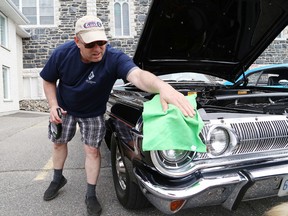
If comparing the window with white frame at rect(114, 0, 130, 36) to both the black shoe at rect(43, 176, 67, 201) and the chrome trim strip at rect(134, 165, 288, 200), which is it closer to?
the black shoe at rect(43, 176, 67, 201)

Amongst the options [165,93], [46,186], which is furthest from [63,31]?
[165,93]

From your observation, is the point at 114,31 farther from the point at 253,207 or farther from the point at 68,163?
the point at 253,207

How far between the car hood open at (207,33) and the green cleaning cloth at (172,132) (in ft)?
5.16

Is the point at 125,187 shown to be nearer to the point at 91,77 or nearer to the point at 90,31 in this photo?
the point at 91,77

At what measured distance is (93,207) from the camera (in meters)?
2.72

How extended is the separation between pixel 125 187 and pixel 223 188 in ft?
3.47

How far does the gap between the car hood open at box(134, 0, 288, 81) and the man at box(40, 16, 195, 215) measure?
82 cm

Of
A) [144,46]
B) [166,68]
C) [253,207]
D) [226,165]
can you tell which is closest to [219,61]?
[166,68]

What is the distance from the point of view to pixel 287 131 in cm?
217

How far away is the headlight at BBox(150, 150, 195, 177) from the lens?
6.36 ft

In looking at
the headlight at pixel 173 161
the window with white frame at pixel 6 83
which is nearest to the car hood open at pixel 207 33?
the headlight at pixel 173 161

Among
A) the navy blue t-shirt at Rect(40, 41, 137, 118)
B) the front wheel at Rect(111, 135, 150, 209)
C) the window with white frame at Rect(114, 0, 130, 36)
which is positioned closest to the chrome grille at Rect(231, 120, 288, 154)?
the front wheel at Rect(111, 135, 150, 209)

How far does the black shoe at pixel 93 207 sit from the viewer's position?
268cm

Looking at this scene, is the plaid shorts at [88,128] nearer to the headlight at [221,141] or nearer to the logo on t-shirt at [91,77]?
the logo on t-shirt at [91,77]
